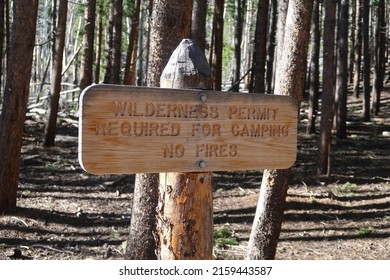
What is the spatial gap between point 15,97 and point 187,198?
6246 millimetres

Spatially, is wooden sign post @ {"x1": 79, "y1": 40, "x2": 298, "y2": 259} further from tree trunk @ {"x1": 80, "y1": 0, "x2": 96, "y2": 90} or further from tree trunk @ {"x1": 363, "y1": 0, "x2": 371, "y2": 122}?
tree trunk @ {"x1": 363, "y1": 0, "x2": 371, "y2": 122}

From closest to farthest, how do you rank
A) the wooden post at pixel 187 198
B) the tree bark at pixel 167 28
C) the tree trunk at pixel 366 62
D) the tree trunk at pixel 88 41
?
the wooden post at pixel 187 198 < the tree bark at pixel 167 28 < the tree trunk at pixel 88 41 < the tree trunk at pixel 366 62

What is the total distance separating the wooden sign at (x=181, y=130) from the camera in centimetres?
284

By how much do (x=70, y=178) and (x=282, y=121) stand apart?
9.99 metres

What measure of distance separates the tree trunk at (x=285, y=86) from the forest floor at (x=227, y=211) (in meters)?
1.44

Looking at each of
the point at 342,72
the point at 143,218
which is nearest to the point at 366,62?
the point at 342,72

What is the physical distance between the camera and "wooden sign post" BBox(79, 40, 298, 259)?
9.40 feet

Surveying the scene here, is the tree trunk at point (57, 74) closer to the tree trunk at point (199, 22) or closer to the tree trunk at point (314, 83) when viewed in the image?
the tree trunk at point (199, 22)

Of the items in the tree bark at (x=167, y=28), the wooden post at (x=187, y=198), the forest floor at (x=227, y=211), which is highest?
the tree bark at (x=167, y=28)

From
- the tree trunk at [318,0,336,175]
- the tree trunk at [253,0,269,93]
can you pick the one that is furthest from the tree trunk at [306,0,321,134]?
the tree trunk at [318,0,336,175]

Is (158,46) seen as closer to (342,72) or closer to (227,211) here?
(227,211)

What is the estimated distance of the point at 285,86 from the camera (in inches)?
237

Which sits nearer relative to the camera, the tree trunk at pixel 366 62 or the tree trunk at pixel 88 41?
the tree trunk at pixel 88 41

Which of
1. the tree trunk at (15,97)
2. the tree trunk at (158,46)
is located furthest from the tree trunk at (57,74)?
the tree trunk at (158,46)
